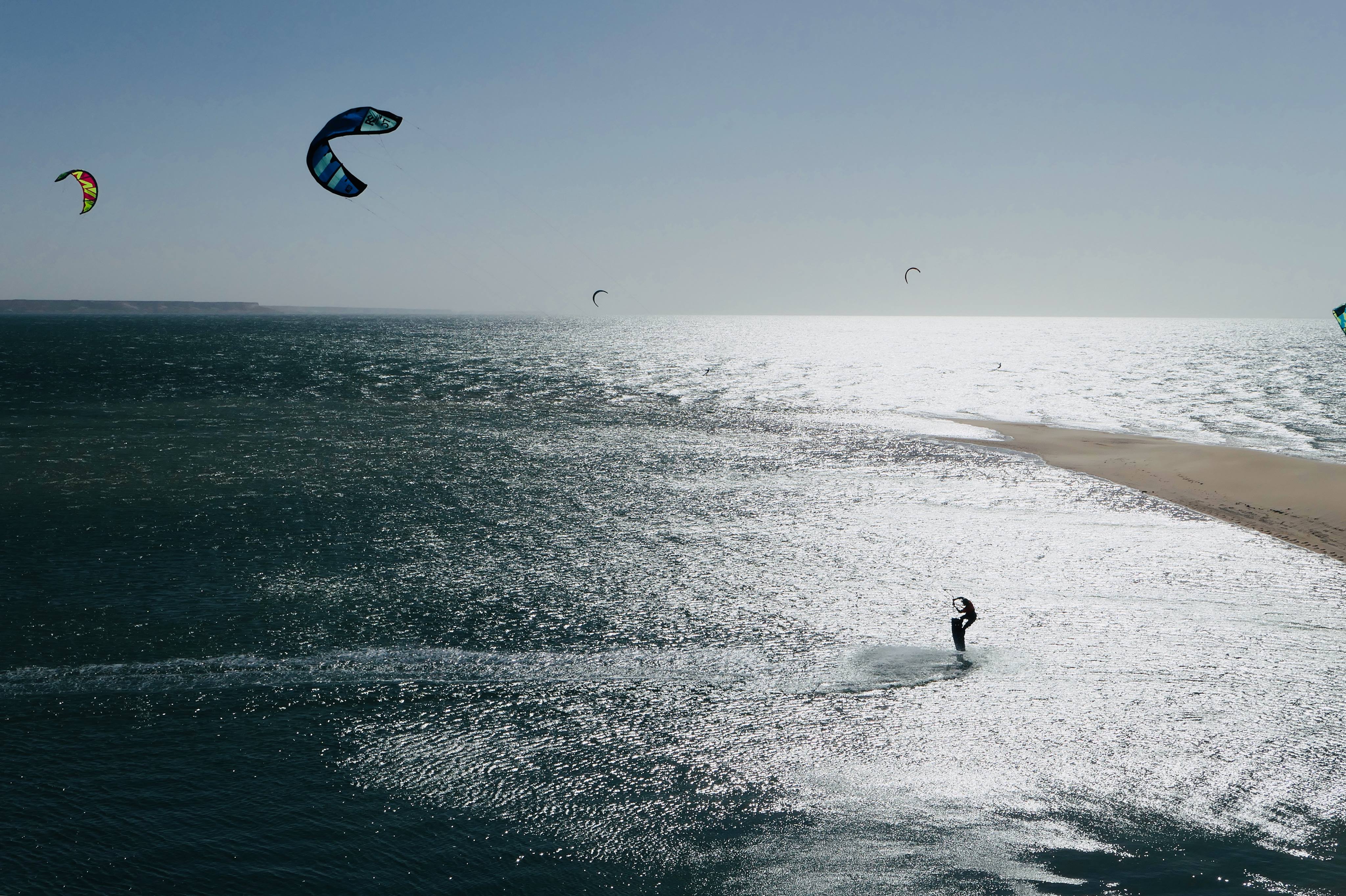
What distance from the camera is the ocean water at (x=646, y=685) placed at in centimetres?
1076

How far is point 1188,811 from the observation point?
11.8 m

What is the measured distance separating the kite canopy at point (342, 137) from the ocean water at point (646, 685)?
33.9 feet

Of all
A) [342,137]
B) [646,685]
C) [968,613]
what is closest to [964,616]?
[968,613]

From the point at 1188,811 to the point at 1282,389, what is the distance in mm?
97874

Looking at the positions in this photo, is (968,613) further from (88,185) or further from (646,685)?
(88,185)

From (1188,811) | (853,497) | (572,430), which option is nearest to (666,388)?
(572,430)

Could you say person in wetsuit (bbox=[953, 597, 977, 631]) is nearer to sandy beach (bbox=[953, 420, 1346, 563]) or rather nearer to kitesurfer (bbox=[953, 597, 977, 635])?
kitesurfer (bbox=[953, 597, 977, 635])

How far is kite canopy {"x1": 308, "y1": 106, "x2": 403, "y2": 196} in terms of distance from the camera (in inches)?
942

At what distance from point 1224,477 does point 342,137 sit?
38.0 m

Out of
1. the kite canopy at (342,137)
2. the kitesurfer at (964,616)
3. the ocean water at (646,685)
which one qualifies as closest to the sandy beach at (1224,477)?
the ocean water at (646,685)

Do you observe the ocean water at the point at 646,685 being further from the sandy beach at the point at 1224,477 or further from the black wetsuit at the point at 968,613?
the sandy beach at the point at 1224,477

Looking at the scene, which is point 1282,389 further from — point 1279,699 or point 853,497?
point 1279,699

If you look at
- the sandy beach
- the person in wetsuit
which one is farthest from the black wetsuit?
the sandy beach

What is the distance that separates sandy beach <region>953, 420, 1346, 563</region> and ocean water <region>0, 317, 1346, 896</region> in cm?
193
